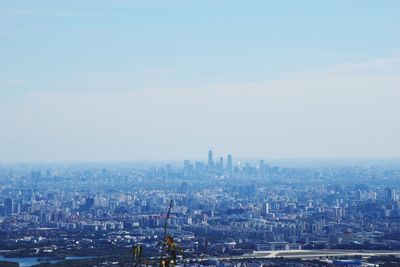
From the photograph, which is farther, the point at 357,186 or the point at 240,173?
the point at 240,173

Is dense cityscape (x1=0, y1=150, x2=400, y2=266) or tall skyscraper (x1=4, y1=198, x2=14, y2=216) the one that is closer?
dense cityscape (x1=0, y1=150, x2=400, y2=266)

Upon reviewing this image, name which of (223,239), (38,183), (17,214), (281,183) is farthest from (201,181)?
(223,239)

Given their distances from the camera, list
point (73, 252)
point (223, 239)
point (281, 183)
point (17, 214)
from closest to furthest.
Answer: point (73, 252)
point (223, 239)
point (17, 214)
point (281, 183)

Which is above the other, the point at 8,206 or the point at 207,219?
the point at 8,206

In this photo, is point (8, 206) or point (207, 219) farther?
point (8, 206)

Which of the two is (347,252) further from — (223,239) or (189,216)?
(189,216)

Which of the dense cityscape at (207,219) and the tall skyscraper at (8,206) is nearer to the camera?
the dense cityscape at (207,219)

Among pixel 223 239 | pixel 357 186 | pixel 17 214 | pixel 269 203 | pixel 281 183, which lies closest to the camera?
pixel 223 239
